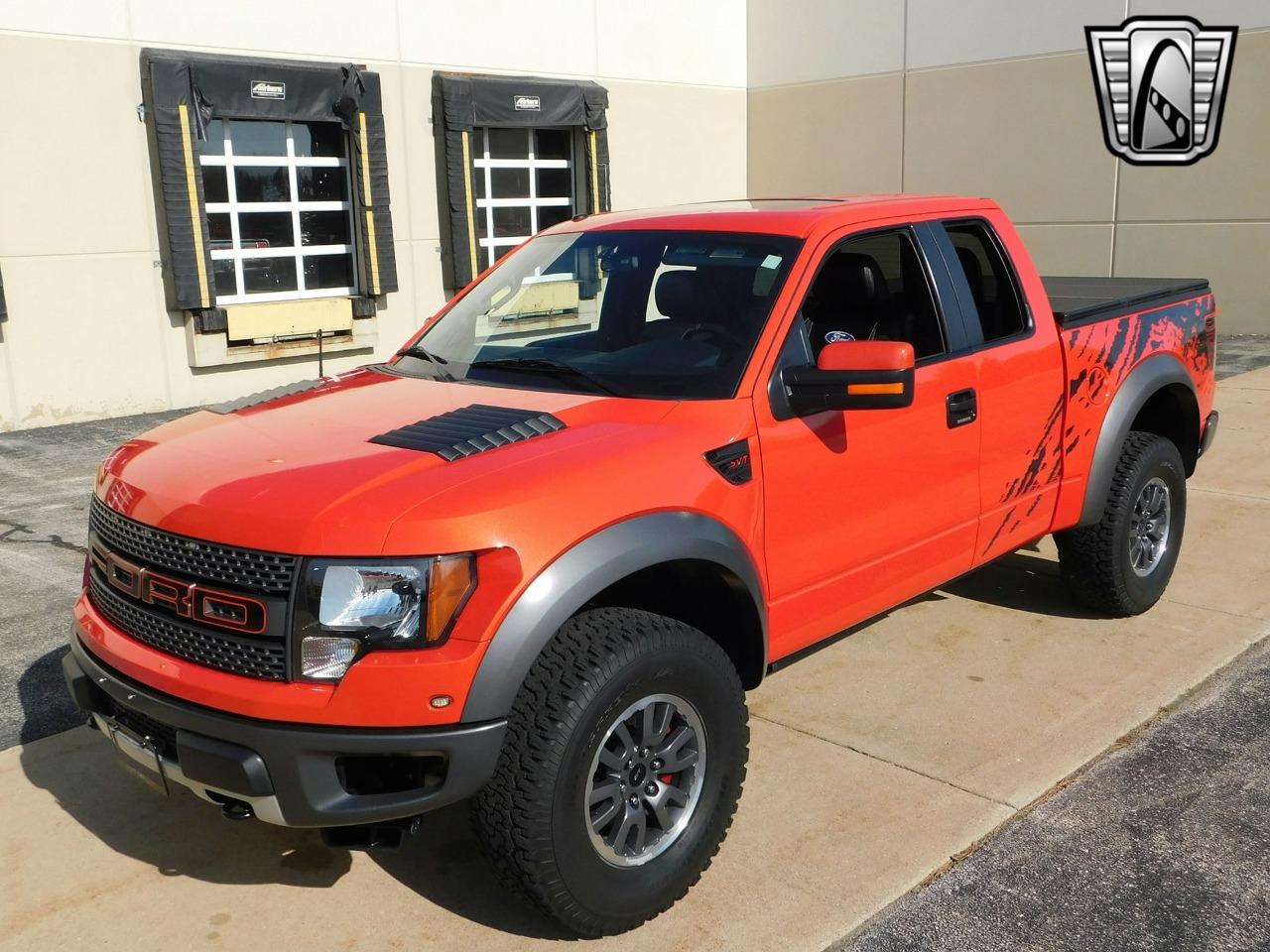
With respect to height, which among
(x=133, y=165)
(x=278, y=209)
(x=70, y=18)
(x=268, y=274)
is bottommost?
(x=268, y=274)

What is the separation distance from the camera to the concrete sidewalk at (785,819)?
3.21 meters

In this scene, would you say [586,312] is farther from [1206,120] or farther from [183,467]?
[1206,120]

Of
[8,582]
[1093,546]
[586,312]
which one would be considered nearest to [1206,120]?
[1093,546]

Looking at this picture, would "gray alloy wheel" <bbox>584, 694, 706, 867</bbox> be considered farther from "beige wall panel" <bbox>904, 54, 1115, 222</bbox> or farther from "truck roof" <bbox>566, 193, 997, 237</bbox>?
"beige wall panel" <bbox>904, 54, 1115, 222</bbox>

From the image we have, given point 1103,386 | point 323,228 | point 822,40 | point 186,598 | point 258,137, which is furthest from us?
point 822,40

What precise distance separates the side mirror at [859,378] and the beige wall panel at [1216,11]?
12.2 metres

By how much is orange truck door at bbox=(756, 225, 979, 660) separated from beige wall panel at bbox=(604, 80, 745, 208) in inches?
432

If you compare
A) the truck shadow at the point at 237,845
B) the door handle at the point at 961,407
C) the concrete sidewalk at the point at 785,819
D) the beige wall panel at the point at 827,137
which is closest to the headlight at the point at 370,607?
the truck shadow at the point at 237,845

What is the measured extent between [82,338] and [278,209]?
2.33m

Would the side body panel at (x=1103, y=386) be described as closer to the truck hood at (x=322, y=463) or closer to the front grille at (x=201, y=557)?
the truck hood at (x=322, y=463)

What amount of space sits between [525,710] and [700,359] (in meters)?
1.30

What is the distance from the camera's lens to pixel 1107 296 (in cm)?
546

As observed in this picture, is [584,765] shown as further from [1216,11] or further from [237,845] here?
[1216,11]

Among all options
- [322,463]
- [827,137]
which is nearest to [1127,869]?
[322,463]
